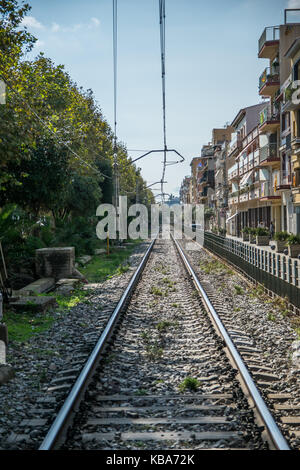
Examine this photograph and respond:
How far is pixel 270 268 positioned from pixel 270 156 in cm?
3027

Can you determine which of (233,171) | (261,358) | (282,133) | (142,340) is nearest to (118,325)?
Result: (142,340)

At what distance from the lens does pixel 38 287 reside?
13055 mm

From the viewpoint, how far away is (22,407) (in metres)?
5.03

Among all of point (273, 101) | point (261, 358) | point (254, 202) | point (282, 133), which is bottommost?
point (261, 358)

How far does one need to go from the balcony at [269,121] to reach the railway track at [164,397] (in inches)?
1328

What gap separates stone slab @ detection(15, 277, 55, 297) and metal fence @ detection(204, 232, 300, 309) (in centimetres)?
625

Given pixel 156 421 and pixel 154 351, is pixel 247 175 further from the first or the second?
pixel 156 421

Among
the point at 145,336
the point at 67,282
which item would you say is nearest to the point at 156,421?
the point at 145,336

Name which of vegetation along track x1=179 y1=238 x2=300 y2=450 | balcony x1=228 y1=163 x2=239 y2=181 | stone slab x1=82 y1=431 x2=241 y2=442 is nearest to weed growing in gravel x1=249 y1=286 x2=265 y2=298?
vegetation along track x1=179 y1=238 x2=300 y2=450

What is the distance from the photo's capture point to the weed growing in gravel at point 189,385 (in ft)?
17.9

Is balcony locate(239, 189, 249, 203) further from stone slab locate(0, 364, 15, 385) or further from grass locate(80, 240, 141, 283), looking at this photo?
stone slab locate(0, 364, 15, 385)

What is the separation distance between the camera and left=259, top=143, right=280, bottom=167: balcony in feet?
131

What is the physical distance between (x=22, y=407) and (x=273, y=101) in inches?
1563

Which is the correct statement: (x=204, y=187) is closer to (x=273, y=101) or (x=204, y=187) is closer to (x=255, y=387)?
(x=273, y=101)
